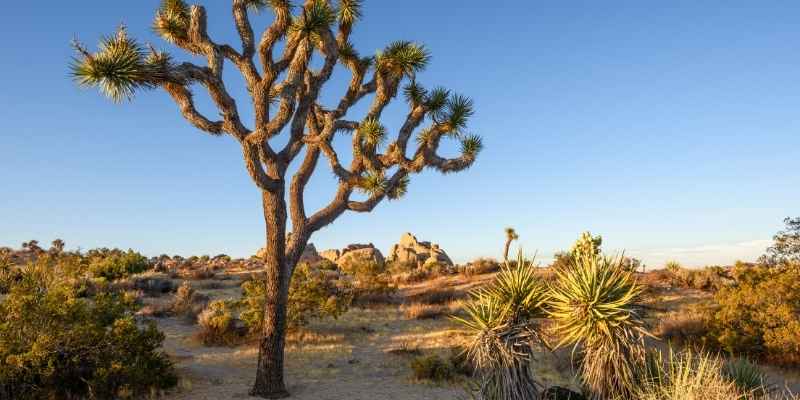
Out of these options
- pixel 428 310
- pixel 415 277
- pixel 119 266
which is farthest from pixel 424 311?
pixel 119 266

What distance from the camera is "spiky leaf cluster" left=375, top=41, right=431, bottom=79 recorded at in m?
12.5

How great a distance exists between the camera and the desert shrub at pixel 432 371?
38.9 ft

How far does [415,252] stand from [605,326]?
41025mm

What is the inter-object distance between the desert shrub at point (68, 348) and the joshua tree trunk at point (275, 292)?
2002mm

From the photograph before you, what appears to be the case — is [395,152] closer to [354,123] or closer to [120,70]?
[354,123]

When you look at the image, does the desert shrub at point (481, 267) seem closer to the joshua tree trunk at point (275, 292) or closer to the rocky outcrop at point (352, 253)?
the rocky outcrop at point (352, 253)

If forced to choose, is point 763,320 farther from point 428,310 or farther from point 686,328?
point 428,310

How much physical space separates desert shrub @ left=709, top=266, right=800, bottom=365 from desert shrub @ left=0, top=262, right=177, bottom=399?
1342 centimetres

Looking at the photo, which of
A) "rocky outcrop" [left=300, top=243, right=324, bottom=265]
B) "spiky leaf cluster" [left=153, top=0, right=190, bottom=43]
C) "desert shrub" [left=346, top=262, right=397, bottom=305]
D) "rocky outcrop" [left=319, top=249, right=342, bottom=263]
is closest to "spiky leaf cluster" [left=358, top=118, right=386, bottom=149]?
"spiky leaf cluster" [left=153, top=0, right=190, bottom=43]

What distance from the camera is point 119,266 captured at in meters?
29.9

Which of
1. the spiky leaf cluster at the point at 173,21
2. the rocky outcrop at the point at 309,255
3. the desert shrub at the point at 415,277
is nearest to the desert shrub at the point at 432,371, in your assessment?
the spiky leaf cluster at the point at 173,21

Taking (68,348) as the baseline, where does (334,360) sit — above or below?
below

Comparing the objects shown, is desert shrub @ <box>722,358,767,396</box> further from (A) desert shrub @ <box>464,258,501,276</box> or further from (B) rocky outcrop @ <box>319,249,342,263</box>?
(B) rocky outcrop @ <box>319,249,342,263</box>

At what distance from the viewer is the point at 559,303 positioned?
765cm
